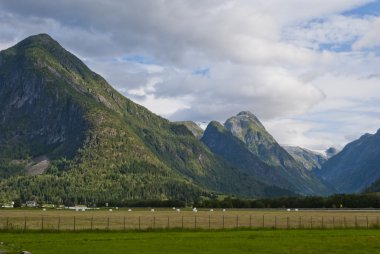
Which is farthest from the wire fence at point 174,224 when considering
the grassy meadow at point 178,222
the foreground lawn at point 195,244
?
the foreground lawn at point 195,244

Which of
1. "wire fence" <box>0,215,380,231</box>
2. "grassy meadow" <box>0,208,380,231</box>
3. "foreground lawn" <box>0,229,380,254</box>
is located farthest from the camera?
"grassy meadow" <box>0,208,380,231</box>

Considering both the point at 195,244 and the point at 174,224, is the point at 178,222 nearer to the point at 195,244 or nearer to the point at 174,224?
the point at 174,224

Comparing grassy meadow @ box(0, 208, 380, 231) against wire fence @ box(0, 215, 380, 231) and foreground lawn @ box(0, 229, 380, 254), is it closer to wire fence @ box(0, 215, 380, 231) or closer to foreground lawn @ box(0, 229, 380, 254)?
wire fence @ box(0, 215, 380, 231)

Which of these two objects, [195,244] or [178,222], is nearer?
[195,244]

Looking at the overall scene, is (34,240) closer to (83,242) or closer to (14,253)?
(83,242)

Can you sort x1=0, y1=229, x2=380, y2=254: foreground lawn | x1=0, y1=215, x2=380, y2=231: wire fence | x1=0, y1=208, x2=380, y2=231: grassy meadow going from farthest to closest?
1. x1=0, y1=208, x2=380, y2=231: grassy meadow
2. x1=0, y1=215, x2=380, y2=231: wire fence
3. x1=0, y1=229, x2=380, y2=254: foreground lawn

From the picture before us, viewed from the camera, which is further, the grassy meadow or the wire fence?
the grassy meadow

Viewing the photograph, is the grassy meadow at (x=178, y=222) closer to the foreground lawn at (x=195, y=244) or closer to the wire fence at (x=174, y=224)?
the wire fence at (x=174, y=224)

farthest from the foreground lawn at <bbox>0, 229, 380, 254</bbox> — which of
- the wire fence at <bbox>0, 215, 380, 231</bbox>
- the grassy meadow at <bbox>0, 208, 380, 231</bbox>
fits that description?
the grassy meadow at <bbox>0, 208, 380, 231</bbox>

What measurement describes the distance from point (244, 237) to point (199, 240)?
27.0ft

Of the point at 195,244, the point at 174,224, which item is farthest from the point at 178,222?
the point at 195,244

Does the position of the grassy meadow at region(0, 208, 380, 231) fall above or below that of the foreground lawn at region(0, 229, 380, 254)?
below

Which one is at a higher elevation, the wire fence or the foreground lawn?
the foreground lawn

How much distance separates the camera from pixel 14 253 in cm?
4744
